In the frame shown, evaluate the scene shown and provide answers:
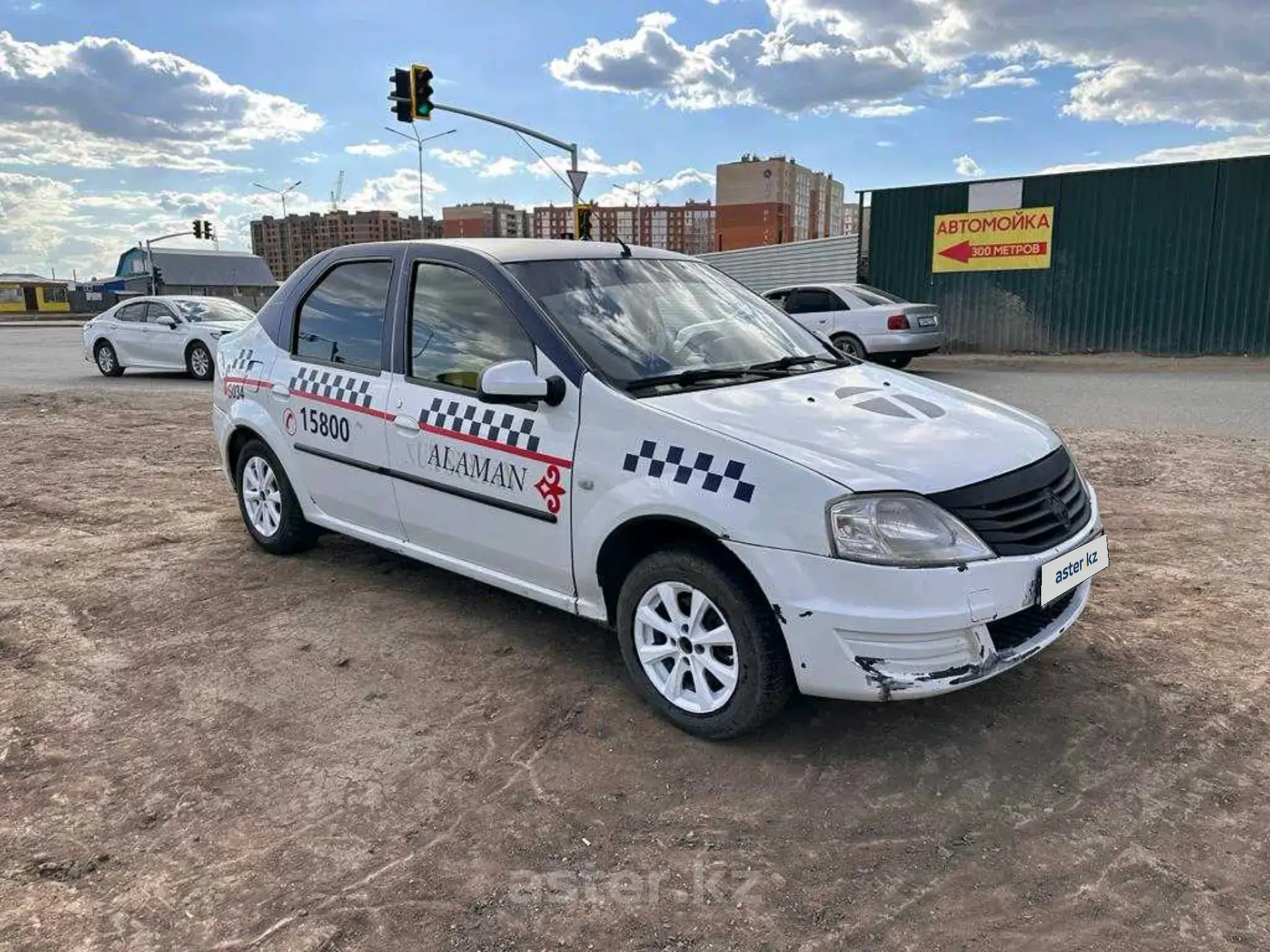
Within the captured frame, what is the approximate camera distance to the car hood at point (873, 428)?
123 inches

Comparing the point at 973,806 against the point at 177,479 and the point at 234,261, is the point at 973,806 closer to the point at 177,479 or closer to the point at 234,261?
the point at 177,479

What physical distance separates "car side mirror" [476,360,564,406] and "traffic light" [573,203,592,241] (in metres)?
19.1

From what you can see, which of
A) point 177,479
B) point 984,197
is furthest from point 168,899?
point 984,197

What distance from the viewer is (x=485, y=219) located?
4569 cm

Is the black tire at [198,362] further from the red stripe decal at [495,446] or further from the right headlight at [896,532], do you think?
the right headlight at [896,532]

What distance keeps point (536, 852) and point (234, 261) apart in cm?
9026

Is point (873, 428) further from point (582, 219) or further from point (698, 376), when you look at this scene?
point (582, 219)

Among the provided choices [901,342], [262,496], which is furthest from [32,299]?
[262,496]

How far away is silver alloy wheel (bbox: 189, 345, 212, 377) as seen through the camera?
16.2 m

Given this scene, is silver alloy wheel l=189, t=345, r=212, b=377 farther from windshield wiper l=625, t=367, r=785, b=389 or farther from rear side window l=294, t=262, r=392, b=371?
windshield wiper l=625, t=367, r=785, b=389

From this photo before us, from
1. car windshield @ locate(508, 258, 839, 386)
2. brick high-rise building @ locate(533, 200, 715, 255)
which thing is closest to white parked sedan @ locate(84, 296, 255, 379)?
car windshield @ locate(508, 258, 839, 386)

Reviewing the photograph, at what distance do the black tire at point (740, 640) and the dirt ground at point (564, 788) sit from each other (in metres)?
0.11

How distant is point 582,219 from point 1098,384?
12.7m

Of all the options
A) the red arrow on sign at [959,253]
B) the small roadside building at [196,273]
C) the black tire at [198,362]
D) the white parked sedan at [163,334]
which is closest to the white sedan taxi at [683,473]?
the black tire at [198,362]
